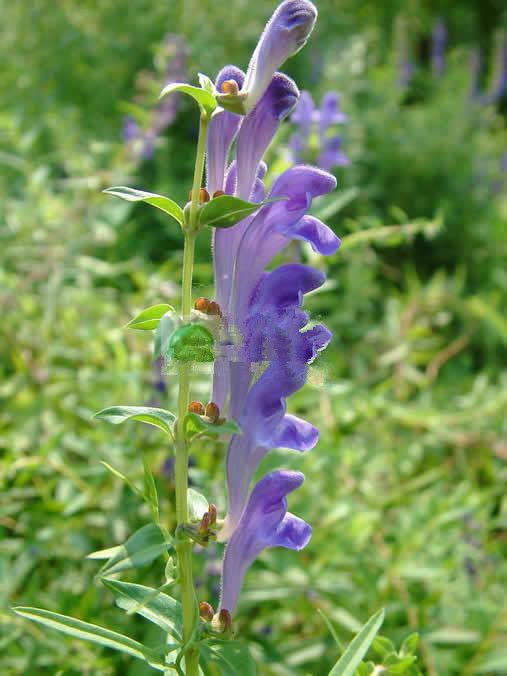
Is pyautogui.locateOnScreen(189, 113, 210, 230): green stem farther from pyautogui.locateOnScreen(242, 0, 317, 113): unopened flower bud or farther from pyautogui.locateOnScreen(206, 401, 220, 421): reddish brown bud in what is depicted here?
pyautogui.locateOnScreen(206, 401, 220, 421): reddish brown bud

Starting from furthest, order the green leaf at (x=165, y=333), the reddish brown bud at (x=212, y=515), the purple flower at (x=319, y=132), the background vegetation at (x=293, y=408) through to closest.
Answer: the purple flower at (x=319, y=132)
the background vegetation at (x=293, y=408)
the reddish brown bud at (x=212, y=515)
the green leaf at (x=165, y=333)

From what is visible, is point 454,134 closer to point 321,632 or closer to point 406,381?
point 406,381

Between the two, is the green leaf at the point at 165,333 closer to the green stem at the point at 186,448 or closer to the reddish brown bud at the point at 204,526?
the green stem at the point at 186,448

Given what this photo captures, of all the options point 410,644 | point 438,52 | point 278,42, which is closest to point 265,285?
point 278,42

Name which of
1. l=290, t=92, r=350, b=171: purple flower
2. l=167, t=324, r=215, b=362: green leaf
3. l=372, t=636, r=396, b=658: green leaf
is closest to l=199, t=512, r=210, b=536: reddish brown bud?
l=167, t=324, r=215, b=362: green leaf

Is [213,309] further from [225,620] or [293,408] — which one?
[293,408]

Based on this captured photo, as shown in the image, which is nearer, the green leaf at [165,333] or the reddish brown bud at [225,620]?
the green leaf at [165,333]

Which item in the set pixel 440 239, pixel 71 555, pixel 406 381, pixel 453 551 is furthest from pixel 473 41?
pixel 71 555

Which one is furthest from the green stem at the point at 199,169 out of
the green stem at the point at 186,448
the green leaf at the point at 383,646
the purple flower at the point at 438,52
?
the purple flower at the point at 438,52
